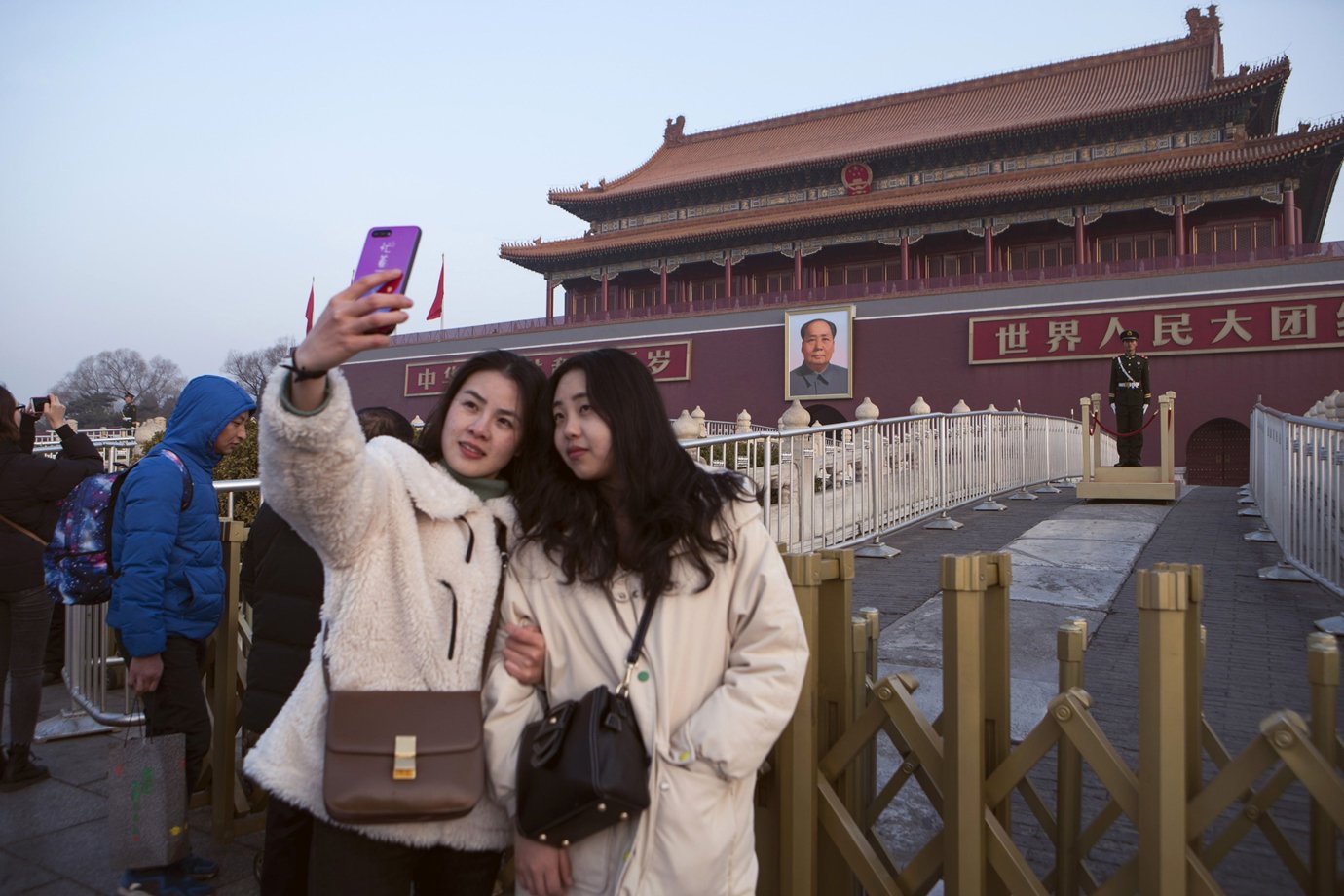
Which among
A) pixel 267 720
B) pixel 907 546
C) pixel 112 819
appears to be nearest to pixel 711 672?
pixel 267 720

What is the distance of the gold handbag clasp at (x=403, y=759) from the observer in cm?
145

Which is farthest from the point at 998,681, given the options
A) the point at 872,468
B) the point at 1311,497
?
the point at 872,468

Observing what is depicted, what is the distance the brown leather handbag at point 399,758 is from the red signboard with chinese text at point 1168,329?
732 inches

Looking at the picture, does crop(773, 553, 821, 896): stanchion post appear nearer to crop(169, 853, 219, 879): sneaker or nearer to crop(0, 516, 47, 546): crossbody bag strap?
crop(169, 853, 219, 879): sneaker

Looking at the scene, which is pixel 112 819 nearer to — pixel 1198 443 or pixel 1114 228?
pixel 1198 443

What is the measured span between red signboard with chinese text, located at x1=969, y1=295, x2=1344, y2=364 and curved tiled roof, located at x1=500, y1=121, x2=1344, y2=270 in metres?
3.08

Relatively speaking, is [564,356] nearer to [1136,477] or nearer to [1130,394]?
[1130,394]

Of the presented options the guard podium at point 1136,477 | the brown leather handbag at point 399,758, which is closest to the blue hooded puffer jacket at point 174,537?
the brown leather handbag at point 399,758

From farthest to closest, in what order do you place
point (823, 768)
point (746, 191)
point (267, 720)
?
point (746, 191) → point (267, 720) → point (823, 768)

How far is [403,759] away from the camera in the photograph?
1451 millimetres

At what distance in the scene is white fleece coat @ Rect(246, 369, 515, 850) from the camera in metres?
1.47

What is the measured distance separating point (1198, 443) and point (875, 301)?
7268 millimetres

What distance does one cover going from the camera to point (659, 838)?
4.85 ft

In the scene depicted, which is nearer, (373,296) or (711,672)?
(373,296)
